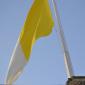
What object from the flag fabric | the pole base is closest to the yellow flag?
the flag fabric

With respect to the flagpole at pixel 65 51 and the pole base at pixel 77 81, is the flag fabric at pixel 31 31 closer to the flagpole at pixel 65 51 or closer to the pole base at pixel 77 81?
the flagpole at pixel 65 51

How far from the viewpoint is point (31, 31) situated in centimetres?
1291

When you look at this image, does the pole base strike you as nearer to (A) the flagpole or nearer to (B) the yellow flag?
(A) the flagpole

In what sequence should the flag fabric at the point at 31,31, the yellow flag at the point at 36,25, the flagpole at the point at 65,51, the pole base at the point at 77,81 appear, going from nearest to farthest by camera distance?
the pole base at the point at 77,81 → the flagpole at the point at 65,51 → the flag fabric at the point at 31,31 → the yellow flag at the point at 36,25

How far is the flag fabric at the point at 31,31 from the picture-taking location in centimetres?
1236

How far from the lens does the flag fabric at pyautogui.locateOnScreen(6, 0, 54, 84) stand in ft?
40.5

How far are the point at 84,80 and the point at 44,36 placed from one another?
645cm

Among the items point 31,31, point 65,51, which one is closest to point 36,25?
point 31,31

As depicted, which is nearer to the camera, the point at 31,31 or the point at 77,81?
the point at 77,81

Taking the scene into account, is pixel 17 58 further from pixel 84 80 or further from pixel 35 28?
pixel 84 80

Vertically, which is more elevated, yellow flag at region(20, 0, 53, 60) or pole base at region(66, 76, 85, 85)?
yellow flag at region(20, 0, 53, 60)

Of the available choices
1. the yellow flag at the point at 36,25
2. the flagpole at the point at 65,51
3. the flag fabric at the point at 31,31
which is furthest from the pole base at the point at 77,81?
the yellow flag at the point at 36,25

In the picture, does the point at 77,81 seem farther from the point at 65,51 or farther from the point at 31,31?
the point at 31,31

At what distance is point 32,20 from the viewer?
42.8ft
